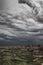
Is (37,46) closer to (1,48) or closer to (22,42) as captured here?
(22,42)

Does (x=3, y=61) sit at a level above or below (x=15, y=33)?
below

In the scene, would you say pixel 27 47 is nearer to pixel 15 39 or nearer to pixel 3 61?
pixel 15 39

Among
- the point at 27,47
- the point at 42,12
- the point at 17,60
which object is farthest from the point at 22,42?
the point at 42,12

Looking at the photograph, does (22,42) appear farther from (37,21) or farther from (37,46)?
(37,21)

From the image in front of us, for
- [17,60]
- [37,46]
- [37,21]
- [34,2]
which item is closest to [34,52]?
[37,46]

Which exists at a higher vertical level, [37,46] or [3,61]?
[37,46]

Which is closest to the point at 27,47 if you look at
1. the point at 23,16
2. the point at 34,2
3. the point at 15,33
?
the point at 15,33

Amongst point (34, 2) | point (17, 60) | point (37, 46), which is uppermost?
point (34, 2)
